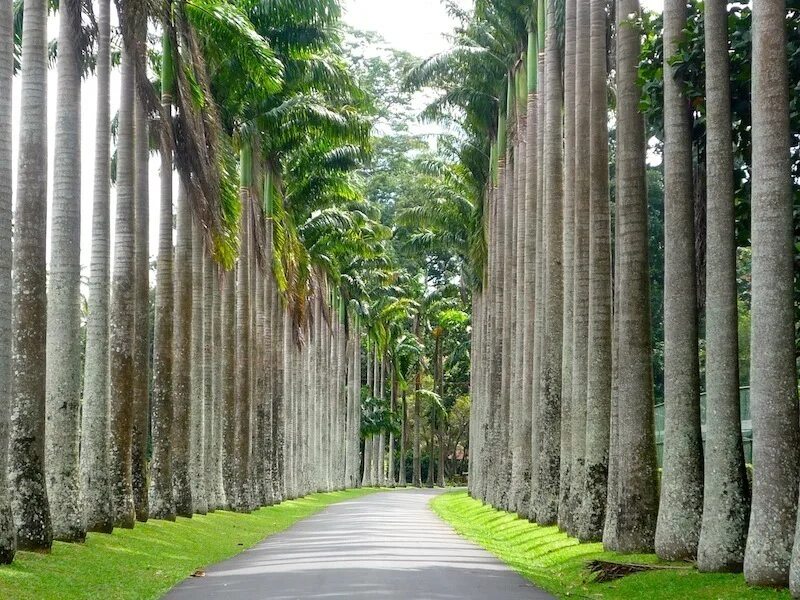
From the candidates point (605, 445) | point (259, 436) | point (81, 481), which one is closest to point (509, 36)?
point (259, 436)

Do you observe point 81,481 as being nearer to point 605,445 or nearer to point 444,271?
point 605,445

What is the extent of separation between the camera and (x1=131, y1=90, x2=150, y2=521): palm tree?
2458cm

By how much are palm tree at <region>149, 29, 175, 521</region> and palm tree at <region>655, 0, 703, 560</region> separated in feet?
38.1

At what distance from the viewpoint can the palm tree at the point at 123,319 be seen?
2261 centimetres

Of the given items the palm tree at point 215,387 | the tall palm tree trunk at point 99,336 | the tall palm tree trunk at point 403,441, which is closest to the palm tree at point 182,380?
the palm tree at point 215,387

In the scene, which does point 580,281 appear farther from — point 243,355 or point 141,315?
point 243,355

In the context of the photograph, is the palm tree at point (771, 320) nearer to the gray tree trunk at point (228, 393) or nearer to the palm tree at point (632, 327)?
the palm tree at point (632, 327)

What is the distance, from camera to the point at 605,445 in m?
22.2

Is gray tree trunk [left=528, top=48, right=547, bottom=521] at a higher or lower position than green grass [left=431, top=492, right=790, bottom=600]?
higher

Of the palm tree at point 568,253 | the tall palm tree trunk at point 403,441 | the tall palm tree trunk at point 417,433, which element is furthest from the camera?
the tall palm tree trunk at point 403,441

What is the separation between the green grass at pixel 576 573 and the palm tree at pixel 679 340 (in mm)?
905

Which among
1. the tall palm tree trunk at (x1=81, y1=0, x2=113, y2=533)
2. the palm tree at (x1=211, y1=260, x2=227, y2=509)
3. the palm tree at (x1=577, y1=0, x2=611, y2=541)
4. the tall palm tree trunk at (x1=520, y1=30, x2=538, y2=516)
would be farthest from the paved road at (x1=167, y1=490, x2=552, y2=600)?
the palm tree at (x1=211, y1=260, x2=227, y2=509)

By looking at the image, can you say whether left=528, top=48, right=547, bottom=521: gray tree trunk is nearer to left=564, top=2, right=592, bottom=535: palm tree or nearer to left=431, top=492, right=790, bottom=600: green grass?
left=431, top=492, right=790, bottom=600: green grass

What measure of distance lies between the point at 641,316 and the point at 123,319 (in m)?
9.56
